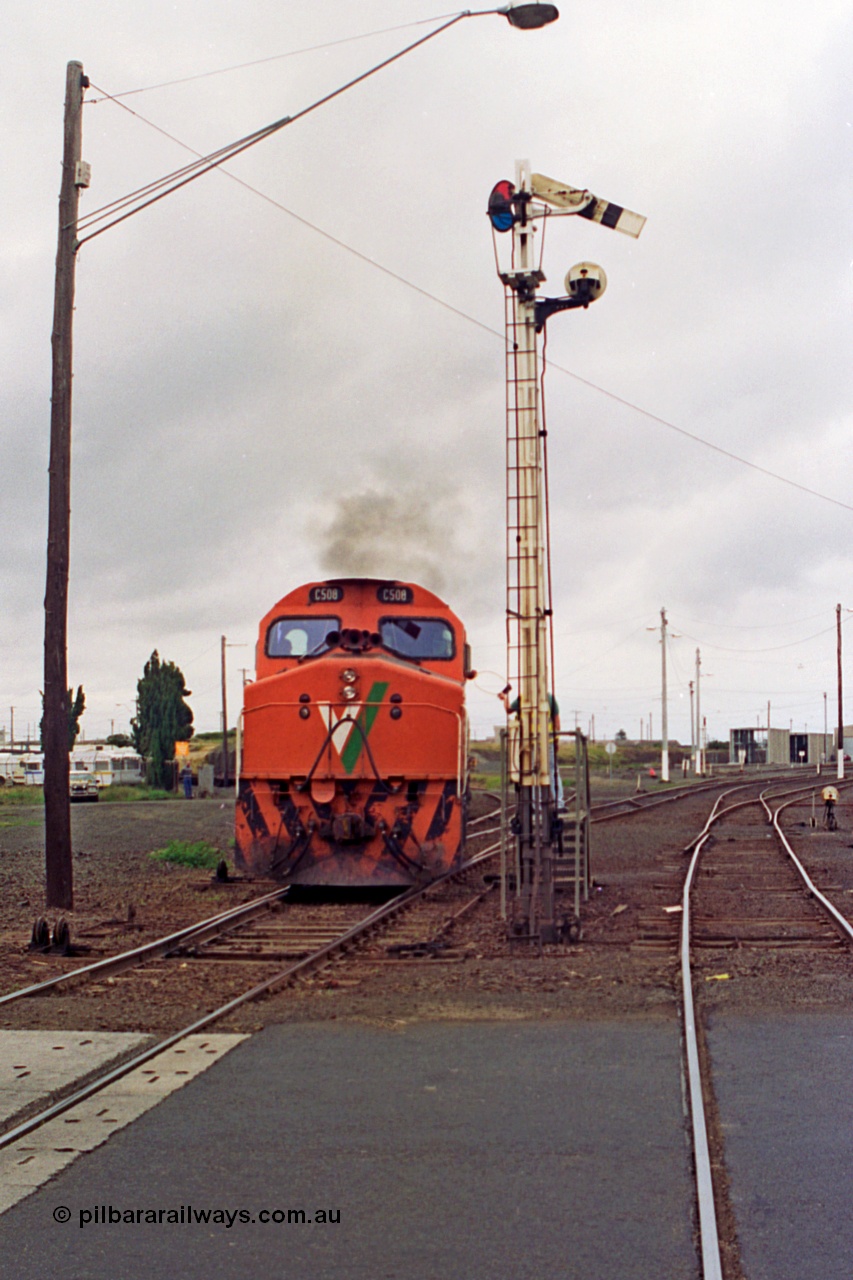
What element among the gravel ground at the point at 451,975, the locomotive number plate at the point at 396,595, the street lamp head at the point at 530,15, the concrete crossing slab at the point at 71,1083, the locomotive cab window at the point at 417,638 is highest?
the street lamp head at the point at 530,15

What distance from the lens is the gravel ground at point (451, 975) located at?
8797mm

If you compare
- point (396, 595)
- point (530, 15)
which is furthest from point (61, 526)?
point (530, 15)

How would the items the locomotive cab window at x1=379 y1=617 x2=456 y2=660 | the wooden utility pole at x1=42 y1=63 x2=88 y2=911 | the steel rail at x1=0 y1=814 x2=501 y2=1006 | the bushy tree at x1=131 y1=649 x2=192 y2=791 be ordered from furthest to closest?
1. the bushy tree at x1=131 y1=649 x2=192 y2=791
2. the locomotive cab window at x1=379 y1=617 x2=456 y2=660
3. the wooden utility pole at x1=42 y1=63 x2=88 y2=911
4. the steel rail at x1=0 y1=814 x2=501 y2=1006

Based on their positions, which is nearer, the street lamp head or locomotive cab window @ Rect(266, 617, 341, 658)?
the street lamp head

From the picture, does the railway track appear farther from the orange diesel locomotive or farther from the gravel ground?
the orange diesel locomotive

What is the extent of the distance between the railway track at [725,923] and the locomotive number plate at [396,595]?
4.78 m

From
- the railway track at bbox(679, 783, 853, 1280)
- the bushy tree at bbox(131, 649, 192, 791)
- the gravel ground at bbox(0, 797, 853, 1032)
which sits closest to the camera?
the railway track at bbox(679, 783, 853, 1280)

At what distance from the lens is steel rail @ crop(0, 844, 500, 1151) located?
6.09 metres

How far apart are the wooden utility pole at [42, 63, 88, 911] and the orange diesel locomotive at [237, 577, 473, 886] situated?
2.01m

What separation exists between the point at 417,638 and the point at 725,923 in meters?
5.05

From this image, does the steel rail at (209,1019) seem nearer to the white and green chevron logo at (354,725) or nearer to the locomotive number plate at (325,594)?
the white and green chevron logo at (354,725)

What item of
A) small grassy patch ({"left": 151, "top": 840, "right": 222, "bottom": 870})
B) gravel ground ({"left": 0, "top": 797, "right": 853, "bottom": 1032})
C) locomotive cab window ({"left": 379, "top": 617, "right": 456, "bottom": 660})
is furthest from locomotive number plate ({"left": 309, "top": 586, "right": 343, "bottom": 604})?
small grassy patch ({"left": 151, "top": 840, "right": 222, "bottom": 870})

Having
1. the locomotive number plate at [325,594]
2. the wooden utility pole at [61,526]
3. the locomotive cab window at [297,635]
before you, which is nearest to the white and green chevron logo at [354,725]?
the locomotive cab window at [297,635]

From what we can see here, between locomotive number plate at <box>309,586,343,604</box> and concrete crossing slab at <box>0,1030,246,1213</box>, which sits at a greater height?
locomotive number plate at <box>309,586,343,604</box>
